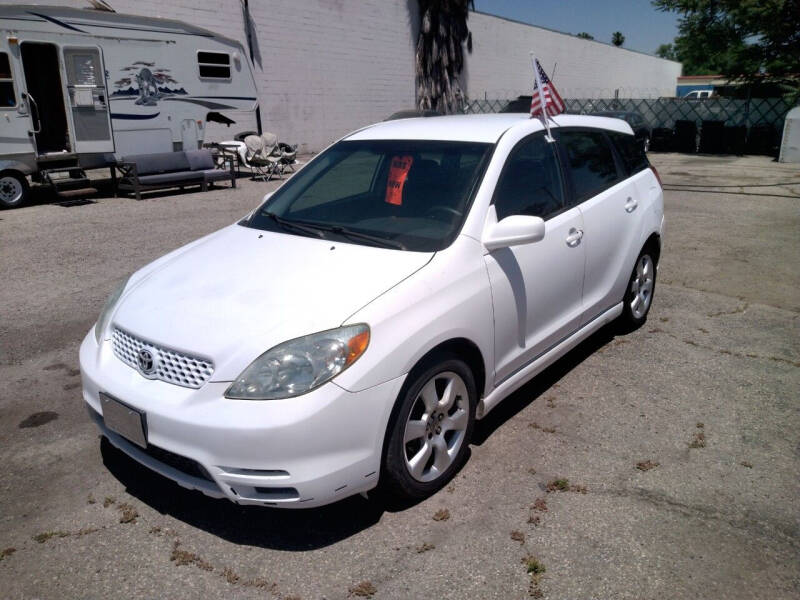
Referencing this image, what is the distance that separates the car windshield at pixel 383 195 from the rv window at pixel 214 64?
11.5 metres

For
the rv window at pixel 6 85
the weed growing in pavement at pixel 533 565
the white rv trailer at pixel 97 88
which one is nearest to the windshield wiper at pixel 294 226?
the weed growing in pavement at pixel 533 565

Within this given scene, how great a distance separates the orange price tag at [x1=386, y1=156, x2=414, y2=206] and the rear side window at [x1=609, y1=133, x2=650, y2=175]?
6.12 feet

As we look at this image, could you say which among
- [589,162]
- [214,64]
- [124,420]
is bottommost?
[124,420]

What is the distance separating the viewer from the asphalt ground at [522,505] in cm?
261

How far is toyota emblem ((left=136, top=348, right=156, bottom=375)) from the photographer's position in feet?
9.24

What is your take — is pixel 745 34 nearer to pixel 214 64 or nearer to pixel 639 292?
pixel 214 64

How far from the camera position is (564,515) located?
299 cm

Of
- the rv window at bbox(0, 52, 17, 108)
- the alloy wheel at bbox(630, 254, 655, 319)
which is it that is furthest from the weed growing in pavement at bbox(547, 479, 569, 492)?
the rv window at bbox(0, 52, 17, 108)

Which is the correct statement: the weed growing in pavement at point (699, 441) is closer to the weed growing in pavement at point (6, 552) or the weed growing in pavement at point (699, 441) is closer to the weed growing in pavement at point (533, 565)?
the weed growing in pavement at point (533, 565)

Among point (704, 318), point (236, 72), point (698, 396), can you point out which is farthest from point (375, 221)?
point (236, 72)

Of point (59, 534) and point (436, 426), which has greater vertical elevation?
point (436, 426)

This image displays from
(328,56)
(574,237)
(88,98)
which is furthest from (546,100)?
(328,56)

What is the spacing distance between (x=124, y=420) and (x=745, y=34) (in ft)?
95.5

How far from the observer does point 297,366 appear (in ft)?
8.58
